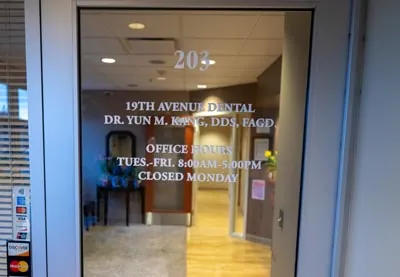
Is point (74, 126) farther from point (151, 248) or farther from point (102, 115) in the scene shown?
point (151, 248)

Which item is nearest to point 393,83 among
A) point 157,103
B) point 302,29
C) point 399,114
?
point 399,114

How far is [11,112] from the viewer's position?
100 cm

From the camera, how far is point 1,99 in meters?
1.01

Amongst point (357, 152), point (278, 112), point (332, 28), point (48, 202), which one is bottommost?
point (48, 202)

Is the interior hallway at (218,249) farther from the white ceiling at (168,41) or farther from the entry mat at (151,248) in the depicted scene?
the white ceiling at (168,41)

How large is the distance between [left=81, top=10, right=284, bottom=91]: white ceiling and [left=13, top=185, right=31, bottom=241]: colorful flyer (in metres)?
0.42

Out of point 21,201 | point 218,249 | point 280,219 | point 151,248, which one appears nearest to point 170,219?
point 151,248

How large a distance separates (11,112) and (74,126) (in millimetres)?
242

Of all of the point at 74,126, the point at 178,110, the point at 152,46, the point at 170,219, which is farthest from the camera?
the point at 170,219

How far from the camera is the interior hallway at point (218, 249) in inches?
144

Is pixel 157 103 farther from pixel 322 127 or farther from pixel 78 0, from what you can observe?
pixel 322 127

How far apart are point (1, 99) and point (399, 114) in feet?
4.09

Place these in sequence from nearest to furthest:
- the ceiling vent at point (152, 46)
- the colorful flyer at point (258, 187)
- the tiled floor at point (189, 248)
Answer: the ceiling vent at point (152, 46) → the colorful flyer at point (258, 187) → the tiled floor at point (189, 248)

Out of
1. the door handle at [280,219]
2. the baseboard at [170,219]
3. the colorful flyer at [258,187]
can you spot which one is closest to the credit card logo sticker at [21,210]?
the door handle at [280,219]
